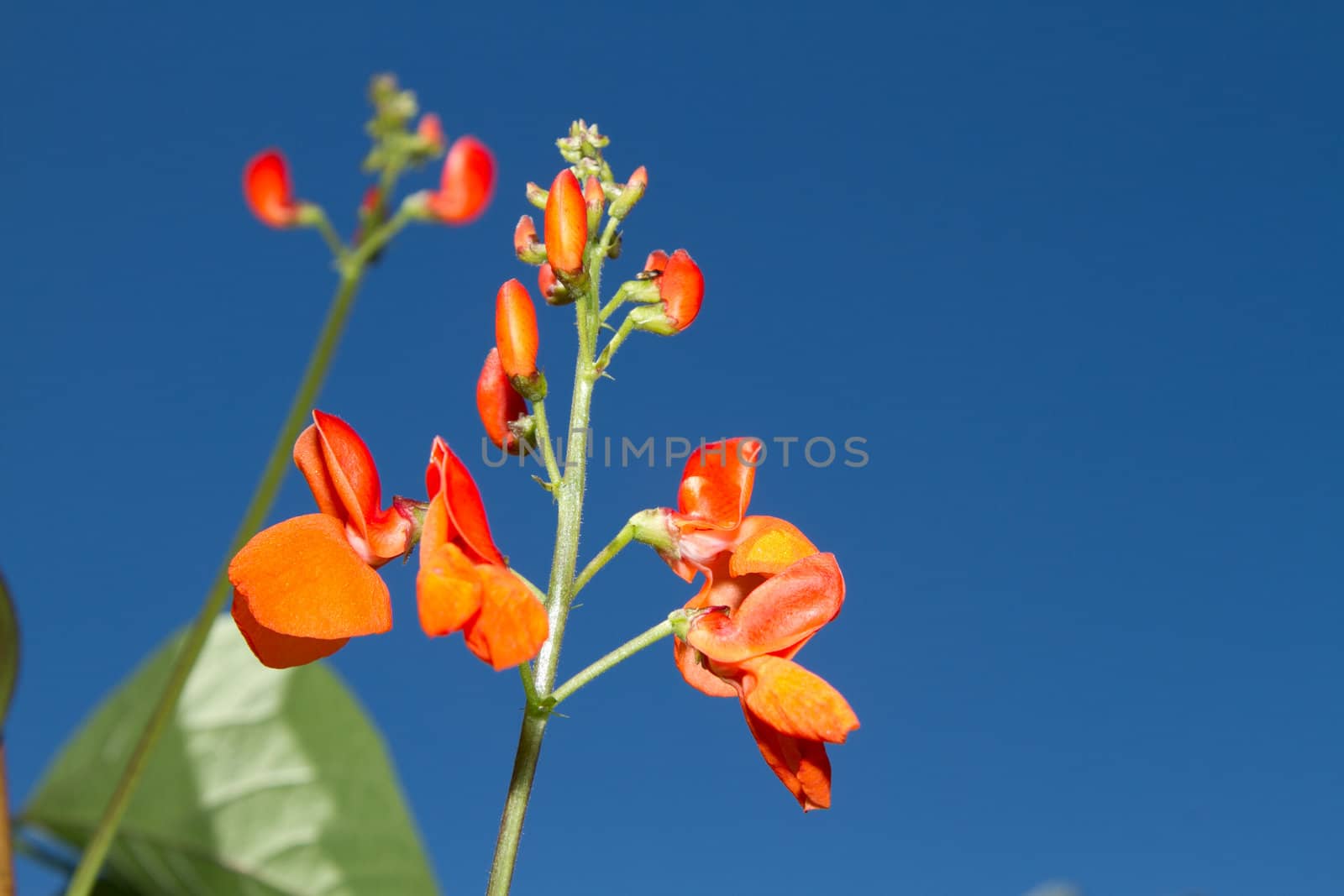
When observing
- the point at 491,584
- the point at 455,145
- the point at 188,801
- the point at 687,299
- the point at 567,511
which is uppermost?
the point at 455,145

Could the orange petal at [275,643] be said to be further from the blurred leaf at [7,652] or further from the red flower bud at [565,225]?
the red flower bud at [565,225]

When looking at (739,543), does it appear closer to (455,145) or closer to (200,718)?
(200,718)

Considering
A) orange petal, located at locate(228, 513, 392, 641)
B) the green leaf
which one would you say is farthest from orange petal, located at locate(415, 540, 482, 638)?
the green leaf

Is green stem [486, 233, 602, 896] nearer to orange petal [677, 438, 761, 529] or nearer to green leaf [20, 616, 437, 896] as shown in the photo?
orange petal [677, 438, 761, 529]

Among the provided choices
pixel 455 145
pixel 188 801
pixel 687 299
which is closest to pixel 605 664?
pixel 687 299

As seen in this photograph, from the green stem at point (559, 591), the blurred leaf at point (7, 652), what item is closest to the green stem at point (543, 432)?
the green stem at point (559, 591)
